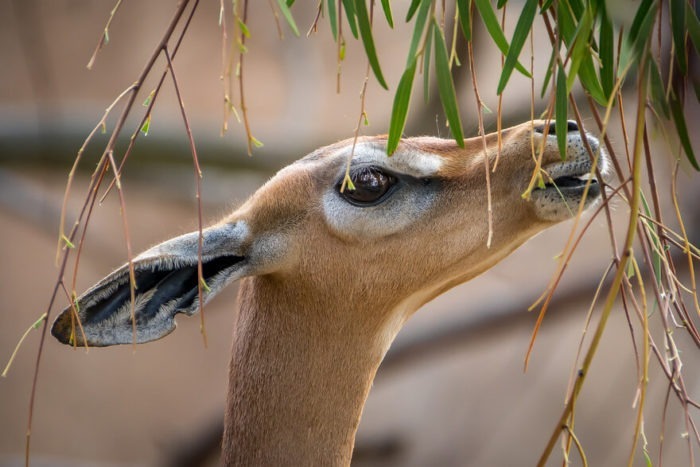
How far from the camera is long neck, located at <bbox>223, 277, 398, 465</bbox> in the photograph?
9.68ft

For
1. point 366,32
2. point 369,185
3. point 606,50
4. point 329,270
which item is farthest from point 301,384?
point 606,50

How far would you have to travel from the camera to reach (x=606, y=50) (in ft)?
6.53

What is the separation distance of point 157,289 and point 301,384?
1.92 feet

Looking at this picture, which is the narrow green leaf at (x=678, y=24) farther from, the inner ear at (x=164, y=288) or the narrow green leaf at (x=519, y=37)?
the inner ear at (x=164, y=288)

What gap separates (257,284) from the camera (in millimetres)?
3105

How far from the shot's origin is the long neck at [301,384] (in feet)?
9.68

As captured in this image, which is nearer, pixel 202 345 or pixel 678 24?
pixel 678 24

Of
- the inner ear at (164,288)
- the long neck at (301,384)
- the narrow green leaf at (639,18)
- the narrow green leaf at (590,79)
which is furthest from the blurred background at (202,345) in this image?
the narrow green leaf at (639,18)

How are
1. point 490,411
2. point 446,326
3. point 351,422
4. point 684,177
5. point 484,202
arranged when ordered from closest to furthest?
point 484,202 → point 351,422 → point 446,326 → point 684,177 → point 490,411

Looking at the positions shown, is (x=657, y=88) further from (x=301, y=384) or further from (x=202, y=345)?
(x=202, y=345)

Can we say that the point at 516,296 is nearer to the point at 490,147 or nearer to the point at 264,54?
the point at 490,147

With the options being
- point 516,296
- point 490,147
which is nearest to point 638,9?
point 490,147

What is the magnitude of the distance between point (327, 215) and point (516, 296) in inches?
145

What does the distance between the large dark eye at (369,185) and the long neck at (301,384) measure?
1.16ft
